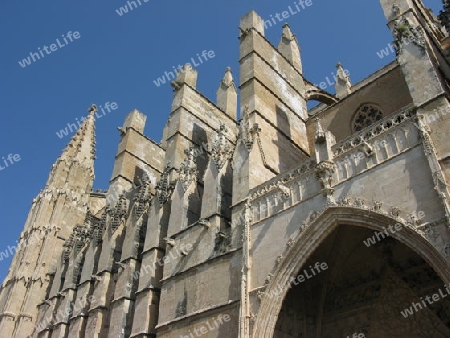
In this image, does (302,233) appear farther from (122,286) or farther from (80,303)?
(80,303)

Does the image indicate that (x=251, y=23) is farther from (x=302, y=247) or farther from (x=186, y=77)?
(x=302, y=247)

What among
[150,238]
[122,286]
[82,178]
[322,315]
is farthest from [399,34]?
[82,178]

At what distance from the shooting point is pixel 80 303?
15.3m

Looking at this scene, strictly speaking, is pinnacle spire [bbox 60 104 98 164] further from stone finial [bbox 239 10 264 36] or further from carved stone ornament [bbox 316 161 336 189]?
carved stone ornament [bbox 316 161 336 189]

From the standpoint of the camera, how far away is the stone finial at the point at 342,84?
19453mm

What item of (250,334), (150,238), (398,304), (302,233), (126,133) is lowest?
(250,334)

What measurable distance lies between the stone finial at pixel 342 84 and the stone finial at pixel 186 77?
245 inches

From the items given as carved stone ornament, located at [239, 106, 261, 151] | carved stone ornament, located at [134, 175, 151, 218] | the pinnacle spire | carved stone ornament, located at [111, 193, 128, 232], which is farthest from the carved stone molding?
the pinnacle spire

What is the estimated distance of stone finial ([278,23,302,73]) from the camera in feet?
57.2

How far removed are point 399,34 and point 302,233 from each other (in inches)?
185

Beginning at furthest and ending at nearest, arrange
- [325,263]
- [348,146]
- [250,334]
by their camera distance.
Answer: [325,263], [348,146], [250,334]

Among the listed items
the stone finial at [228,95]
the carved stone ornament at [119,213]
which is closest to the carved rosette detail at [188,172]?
the carved stone ornament at [119,213]

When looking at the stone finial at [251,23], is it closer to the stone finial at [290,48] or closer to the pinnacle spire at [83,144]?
the stone finial at [290,48]

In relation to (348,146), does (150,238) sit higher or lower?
higher
